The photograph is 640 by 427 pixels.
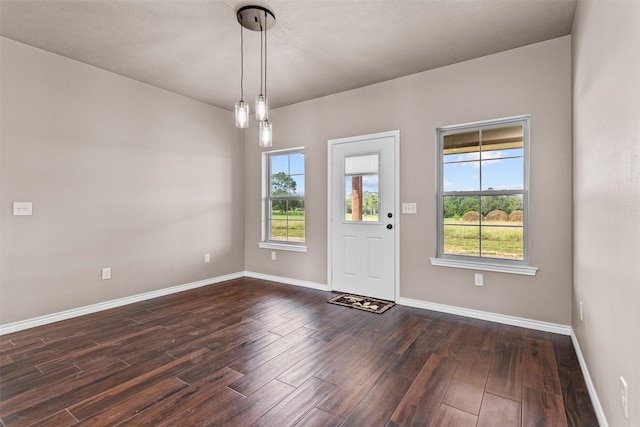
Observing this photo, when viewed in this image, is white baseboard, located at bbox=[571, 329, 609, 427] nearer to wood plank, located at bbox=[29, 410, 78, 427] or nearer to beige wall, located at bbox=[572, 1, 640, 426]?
beige wall, located at bbox=[572, 1, 640, 426]

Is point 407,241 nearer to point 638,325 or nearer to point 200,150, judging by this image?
point 638,325

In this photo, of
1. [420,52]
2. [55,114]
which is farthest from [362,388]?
[55,114]

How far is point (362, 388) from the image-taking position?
80.9 inches

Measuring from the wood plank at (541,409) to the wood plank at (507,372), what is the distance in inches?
2.2

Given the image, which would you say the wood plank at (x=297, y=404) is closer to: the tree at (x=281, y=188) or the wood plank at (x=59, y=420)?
the wood plank at (x=59, y=420)

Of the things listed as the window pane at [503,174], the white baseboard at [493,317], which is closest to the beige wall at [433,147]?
the white baseboard at [493,317]

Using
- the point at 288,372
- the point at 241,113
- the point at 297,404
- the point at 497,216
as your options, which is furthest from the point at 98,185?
the point at 497,216

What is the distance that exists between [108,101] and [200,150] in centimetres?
129

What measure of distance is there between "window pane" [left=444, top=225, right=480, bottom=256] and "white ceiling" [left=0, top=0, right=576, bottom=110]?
1.84 m

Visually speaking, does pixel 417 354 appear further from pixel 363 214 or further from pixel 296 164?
pixel 296 164

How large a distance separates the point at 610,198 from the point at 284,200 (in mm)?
4031

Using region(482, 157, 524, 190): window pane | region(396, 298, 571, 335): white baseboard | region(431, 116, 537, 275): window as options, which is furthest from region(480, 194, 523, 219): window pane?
region(396, 298, 571, 335): white baseboard

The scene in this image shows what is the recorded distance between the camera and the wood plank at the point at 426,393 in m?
1.77

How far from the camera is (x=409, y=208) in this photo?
3.76m
